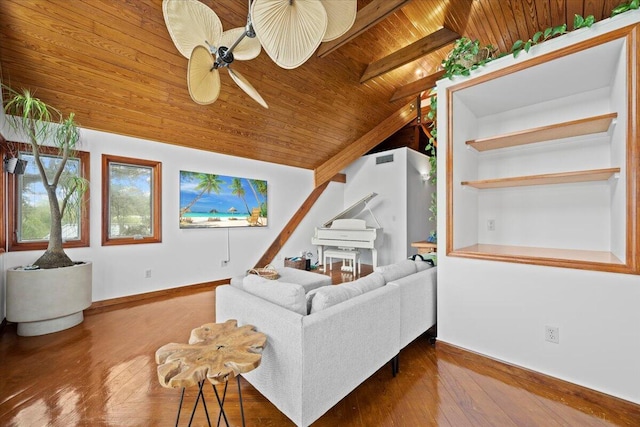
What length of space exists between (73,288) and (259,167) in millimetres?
3435

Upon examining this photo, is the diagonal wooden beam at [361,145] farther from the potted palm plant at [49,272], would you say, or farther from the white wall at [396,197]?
the potted palm plant at [49,272]

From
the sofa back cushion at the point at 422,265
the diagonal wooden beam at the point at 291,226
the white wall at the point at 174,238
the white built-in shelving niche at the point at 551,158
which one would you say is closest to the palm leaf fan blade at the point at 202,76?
the white built-in shelving niche at the point at 551,158

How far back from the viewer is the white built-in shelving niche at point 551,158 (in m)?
1.80

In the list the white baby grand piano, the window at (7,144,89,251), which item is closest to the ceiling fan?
the window at (7,144,89,251)

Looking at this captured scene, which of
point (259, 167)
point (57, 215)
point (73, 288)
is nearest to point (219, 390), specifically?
point (73, 288)

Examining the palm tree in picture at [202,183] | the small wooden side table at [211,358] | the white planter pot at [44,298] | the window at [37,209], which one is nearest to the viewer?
the small wooden side table at [211,358]

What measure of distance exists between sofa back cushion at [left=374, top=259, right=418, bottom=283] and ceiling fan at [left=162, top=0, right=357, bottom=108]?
5.51 ft

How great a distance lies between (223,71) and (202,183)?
78.4 inches

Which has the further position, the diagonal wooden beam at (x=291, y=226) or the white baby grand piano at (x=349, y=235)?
the diagonal wooden beam at (x=291, y=226)

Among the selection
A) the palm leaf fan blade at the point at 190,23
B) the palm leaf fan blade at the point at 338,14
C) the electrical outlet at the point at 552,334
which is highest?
the palm leaf fan blade at the point at 190,23

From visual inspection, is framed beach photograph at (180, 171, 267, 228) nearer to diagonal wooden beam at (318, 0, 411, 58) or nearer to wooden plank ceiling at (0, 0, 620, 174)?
wooden plank ceiling at (0, 0, 620, 174)

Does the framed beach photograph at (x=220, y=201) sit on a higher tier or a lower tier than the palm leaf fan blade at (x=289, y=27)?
lower

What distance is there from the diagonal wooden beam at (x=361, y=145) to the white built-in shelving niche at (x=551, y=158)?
11.2 feet

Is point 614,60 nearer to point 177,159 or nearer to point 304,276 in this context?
point 304,276
